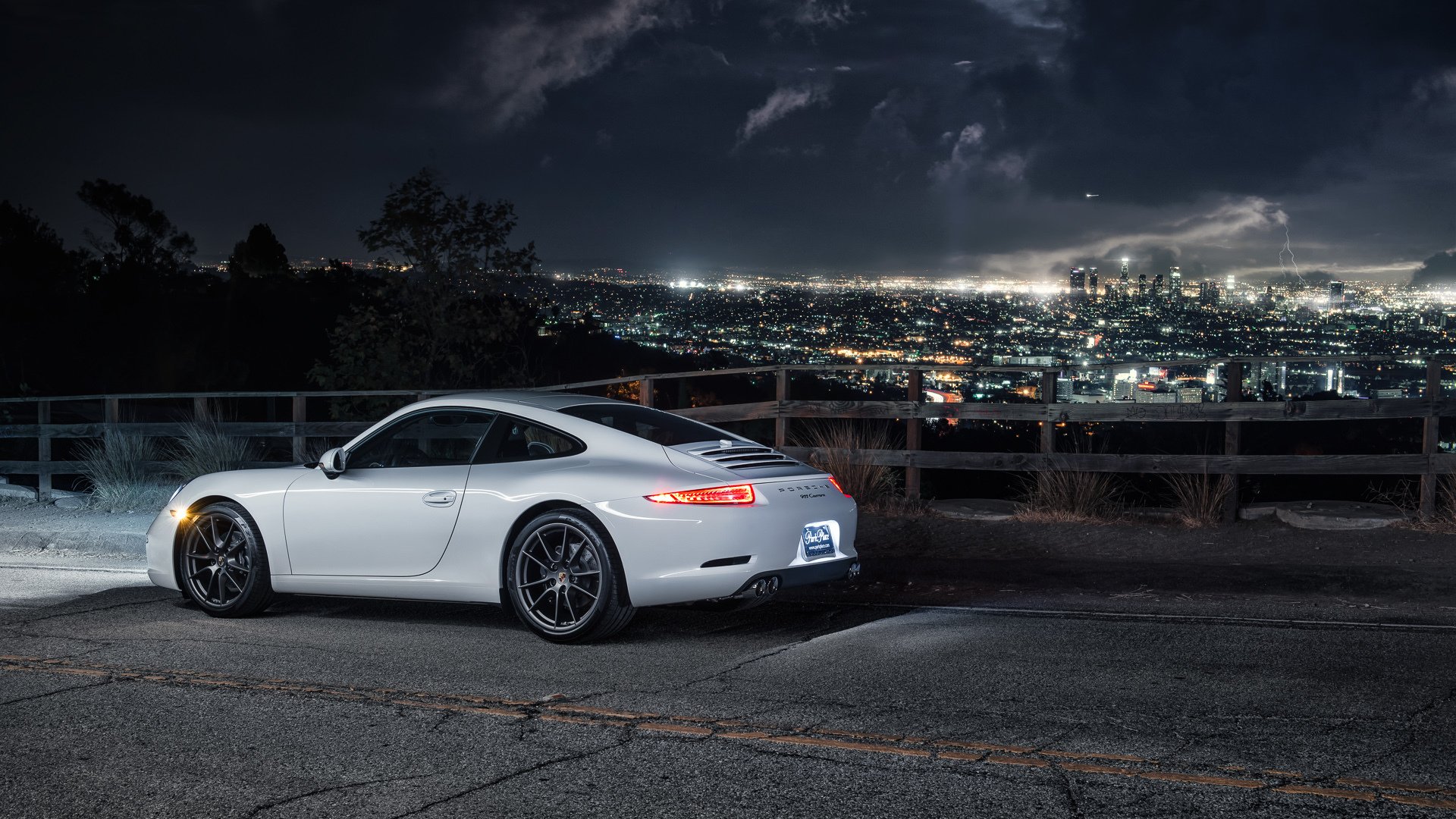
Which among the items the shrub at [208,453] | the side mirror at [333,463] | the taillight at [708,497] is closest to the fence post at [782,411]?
the side mirror at [333,463]

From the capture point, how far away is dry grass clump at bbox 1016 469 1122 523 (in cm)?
1147

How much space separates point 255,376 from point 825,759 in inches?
1923

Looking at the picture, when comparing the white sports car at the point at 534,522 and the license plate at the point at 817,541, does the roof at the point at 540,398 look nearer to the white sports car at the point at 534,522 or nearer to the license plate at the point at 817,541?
the white sports car at the point at 534,522

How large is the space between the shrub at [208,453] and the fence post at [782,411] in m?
6.31

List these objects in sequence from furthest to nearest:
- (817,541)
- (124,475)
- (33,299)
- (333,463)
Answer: (33,299)
(124,475)
(333,463)
(817,541)

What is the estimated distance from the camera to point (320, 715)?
5.42 metres

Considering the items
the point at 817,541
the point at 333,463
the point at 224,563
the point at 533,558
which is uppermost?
the point at 333,463

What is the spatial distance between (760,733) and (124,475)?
12242 millimetres

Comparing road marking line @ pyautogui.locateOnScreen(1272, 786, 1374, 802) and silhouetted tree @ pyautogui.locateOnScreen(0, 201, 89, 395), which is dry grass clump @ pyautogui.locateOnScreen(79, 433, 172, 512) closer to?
road marking line @ pyautogui.locateOnScreen(1272, 786, 1374, 802)

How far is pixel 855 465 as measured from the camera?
1231 centimetres

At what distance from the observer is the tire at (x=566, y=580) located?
6699 millimetres

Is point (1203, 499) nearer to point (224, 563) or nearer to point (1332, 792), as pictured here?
point (1332, 792)

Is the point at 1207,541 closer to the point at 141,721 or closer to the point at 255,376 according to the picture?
the point at 141,721

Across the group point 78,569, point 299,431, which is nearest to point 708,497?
point 78,569
